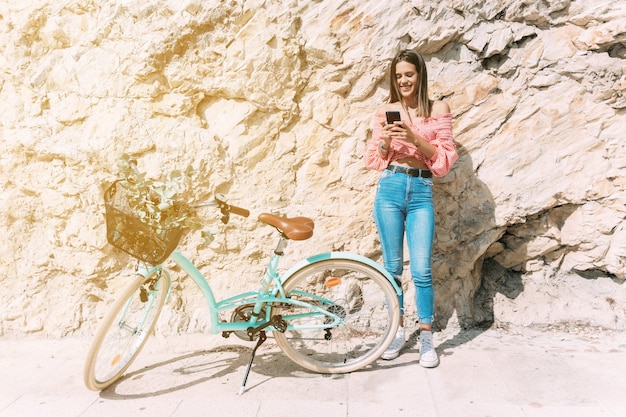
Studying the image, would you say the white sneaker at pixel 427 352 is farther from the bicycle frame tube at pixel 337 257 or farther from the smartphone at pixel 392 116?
the smartphone at pixel 392 116

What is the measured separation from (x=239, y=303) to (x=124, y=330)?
77cm

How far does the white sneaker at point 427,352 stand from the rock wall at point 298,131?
63 centimetres

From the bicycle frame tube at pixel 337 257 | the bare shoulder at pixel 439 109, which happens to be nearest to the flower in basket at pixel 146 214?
the bicycle frame tube at pixel 337 257

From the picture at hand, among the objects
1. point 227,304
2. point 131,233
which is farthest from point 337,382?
point 131,233

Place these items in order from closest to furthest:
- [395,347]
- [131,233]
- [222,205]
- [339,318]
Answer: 1. [131,233]
2. [222,205]
3. [339,318]
4. [395,347]

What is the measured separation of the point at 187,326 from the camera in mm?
4098

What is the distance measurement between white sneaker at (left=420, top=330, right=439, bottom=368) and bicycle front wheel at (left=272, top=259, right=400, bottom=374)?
0.77 feet

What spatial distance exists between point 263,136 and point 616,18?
9.11 ft

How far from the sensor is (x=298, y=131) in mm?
4105

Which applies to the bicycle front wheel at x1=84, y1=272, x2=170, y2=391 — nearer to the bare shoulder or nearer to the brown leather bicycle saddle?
the brown leather bicycle saddle

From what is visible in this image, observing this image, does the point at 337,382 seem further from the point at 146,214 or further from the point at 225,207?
the point at 146,214

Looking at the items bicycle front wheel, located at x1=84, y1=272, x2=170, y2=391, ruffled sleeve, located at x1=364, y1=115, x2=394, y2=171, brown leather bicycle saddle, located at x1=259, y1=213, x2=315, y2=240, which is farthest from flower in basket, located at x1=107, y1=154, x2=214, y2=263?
ruffled sleeve, located at x1=364, y1=115, x2=394, y2=171

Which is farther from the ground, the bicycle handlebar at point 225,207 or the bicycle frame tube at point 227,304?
the bicycle handlebar at point 225,207

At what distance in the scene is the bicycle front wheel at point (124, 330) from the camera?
3088 millimetres
